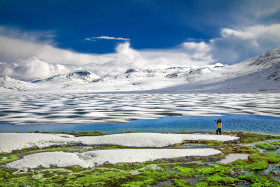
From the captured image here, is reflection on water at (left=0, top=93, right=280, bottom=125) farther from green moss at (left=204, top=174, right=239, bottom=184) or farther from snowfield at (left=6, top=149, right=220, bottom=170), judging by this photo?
green moss at (left=204, top=174, right=239, bottom=184)

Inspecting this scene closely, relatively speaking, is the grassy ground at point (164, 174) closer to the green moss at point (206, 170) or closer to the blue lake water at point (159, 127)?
the green moss at point (206, 170)

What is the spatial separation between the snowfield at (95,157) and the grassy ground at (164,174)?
0.94m

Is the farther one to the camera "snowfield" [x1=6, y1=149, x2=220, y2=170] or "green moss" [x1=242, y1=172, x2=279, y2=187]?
"snowfield" [x1=6, y1=149, x2=220, y2=170]

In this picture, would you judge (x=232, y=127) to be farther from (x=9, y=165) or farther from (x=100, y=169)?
(x=9, y=165)

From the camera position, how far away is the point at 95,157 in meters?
21.5

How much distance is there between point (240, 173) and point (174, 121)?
99.4 ft

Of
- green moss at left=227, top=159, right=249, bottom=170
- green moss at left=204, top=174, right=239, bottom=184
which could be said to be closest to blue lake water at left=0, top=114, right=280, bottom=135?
green moss at left=227, top=159, right=249, bottom=170

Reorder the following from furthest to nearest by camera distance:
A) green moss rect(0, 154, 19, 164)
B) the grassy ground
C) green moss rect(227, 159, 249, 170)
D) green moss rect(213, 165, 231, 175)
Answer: green moss rect(0, 154, 19, 164) → green moss rect(227, 159, 249, 170) → green moss rect(213, 165, 231, 175) → the grassy ground

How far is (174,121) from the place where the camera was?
46.9 m

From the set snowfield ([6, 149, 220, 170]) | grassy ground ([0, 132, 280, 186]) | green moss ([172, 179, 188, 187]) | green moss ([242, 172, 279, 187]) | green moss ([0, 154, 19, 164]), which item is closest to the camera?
green moss ([242, 172, 279, 187])

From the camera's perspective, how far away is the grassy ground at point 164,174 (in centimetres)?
1502

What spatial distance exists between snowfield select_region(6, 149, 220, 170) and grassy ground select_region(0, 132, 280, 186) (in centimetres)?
94

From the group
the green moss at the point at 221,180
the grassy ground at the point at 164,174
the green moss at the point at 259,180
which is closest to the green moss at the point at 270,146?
the grassy ground at the point at 164,174

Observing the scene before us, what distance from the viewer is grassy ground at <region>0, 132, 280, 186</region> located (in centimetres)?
1502
